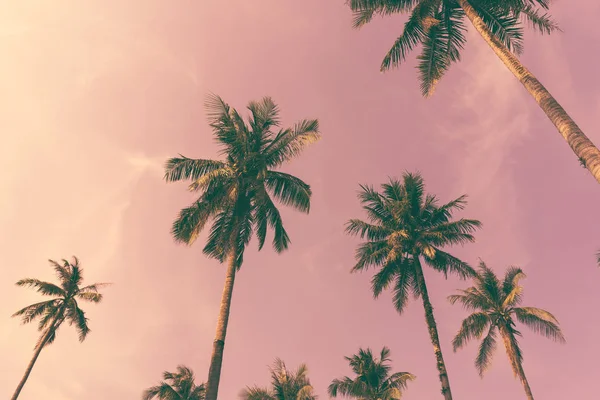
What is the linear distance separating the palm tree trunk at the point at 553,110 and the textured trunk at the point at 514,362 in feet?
67.9

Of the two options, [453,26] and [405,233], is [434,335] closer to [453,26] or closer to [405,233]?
[405,233]

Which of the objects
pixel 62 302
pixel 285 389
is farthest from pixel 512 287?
pixel 62 302

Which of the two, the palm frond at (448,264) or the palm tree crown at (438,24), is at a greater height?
the palm tree crown at (438,24)

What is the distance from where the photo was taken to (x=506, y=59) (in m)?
11.3

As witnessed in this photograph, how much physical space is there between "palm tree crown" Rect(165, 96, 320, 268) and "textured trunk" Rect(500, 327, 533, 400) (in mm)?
18063

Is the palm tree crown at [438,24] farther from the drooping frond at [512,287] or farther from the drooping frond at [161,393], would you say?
the drooping frond at [161,393]

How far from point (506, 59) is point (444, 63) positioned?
17.3ft

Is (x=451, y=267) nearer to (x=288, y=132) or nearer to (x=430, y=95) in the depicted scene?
(x=430, y=95)

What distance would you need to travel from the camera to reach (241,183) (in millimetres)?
16312

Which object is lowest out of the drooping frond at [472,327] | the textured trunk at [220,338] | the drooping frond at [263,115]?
the textured trunk at [220,338]

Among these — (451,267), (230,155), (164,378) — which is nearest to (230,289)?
(230,155)

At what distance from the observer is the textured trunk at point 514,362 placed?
76.6ft

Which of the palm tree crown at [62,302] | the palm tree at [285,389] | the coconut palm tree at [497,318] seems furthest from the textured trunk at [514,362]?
the palm tree crown at [62,302]

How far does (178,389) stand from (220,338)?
21.2m
